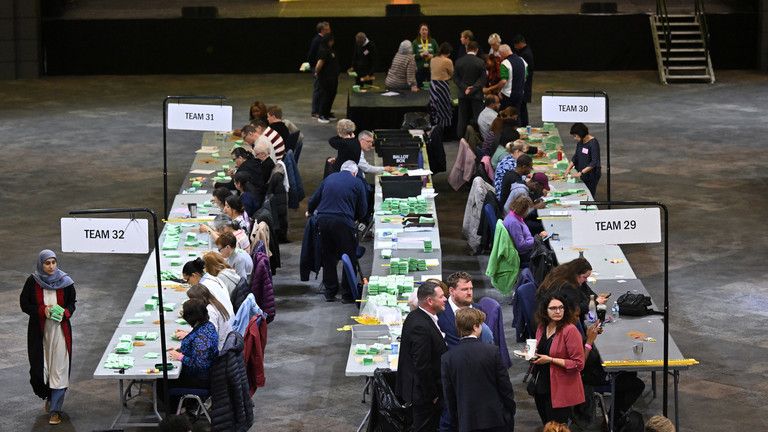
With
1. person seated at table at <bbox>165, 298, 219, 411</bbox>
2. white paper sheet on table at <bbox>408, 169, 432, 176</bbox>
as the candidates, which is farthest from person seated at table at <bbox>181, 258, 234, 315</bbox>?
white paper sheet on table at <bbox>408, 169, 432, 176</bbox>

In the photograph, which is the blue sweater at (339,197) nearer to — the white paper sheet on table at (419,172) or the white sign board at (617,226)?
the white paper sheet on table at (419,172)

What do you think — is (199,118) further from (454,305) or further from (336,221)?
(454,305)

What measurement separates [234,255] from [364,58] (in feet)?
36.6

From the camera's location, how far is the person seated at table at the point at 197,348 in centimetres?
972

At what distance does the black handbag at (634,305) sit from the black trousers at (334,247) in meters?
3.08

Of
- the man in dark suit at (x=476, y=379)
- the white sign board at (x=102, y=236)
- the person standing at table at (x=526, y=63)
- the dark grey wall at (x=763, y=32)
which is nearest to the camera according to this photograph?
the man in dark suit at (x=476, y=379)

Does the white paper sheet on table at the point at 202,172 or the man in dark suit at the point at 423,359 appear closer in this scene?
the man in dark suit at the point at 423,359

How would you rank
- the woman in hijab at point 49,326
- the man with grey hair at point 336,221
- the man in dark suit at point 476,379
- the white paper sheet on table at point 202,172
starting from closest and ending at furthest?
the man in dark suit at point 476,379
the woman in hijab at point 49,326
the man with grey hair at point 336,221
the white paper sheet on table at point 202,172

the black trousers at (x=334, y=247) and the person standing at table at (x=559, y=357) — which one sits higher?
the black trousers at (x=334, y=247)

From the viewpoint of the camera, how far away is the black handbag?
1109 centimetres

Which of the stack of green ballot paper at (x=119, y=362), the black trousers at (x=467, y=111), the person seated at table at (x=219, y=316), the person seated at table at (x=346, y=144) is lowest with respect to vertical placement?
the stack of green ballot paper at (x=119, y=362)

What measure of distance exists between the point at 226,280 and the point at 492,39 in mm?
10840

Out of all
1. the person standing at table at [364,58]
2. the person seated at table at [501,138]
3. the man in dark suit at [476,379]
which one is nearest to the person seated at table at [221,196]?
the person seated at table at [501,138]

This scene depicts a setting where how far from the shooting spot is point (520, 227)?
41.8 feet
